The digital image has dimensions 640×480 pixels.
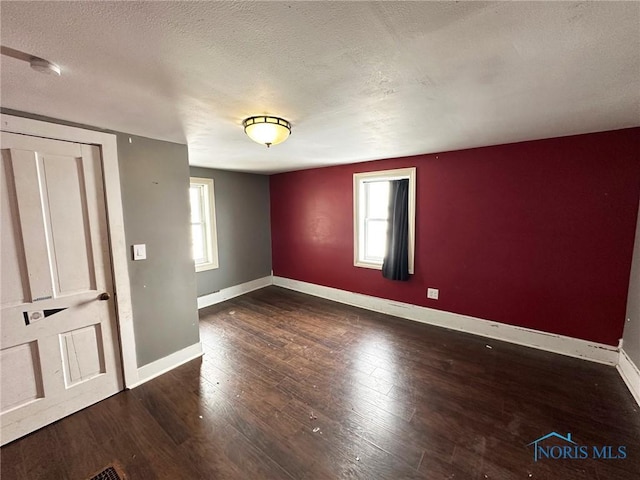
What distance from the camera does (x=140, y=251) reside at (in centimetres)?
234

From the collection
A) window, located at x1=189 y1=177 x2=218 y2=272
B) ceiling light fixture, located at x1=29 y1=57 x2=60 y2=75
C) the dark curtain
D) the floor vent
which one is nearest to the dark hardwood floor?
the floor vent

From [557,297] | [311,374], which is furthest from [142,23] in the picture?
[557,297]

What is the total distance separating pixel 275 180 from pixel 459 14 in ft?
14.3

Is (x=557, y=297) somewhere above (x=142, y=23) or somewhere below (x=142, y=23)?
below

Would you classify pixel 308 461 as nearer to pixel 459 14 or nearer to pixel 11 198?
pixel 459 14

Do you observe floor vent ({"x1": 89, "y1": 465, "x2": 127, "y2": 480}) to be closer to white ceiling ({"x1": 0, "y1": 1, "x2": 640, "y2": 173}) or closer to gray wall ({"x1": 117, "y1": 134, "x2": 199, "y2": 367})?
gray wall ({"x1": 117, "y1": 134, "x2": 199, "y2": 367})

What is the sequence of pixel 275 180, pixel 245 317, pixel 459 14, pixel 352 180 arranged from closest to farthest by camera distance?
1. pixel 459 14
2. pixel 245 317
3. pixel 352 180
4. pixel 275 180

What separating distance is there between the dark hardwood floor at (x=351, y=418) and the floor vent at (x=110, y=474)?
0.12ft

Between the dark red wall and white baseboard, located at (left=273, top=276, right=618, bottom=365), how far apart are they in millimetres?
78

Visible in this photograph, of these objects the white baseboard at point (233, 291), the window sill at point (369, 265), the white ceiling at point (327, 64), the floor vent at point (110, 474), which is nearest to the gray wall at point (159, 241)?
the white ceiling at point (327, 64)

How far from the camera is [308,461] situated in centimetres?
158

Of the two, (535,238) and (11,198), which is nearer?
(11,198)

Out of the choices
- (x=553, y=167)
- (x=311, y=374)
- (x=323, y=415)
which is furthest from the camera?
(x=553, y=167)

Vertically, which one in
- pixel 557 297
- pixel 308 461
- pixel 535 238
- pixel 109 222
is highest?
pixel 109 222
